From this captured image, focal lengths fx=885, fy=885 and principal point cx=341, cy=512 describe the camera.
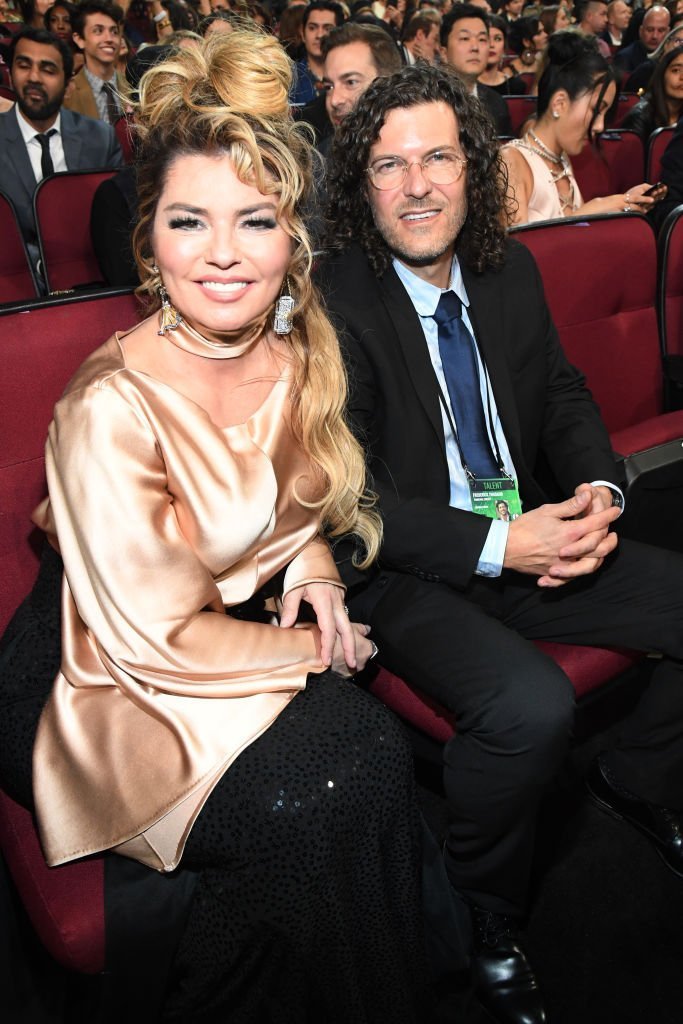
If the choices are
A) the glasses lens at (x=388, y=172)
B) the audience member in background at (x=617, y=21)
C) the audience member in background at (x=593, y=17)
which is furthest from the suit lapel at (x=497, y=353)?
the audience member in background at (x=617, y=21)

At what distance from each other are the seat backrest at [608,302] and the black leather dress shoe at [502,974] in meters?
1.24

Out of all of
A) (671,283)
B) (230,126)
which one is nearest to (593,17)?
(671,283)

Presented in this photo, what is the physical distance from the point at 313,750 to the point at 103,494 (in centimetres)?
44

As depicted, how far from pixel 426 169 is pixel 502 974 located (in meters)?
1.44

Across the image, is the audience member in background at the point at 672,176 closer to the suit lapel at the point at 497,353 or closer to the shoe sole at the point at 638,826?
the suit lapel at the point at 497,353

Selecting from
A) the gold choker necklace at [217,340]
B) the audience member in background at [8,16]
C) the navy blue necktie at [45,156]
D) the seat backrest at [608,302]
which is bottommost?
the seat backrest at [608,302]

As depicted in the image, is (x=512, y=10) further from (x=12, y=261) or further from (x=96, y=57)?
(x=12, y=261)

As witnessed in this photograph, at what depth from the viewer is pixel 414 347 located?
5.41 ft

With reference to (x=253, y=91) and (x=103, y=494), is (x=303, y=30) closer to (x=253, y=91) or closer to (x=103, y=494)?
(x=253, y=91)

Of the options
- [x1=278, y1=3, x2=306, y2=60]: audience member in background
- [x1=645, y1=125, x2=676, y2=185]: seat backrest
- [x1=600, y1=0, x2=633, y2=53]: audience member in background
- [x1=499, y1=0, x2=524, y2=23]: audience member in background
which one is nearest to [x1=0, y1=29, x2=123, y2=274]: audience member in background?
[x1=278, y1=3, x2=306, y2=60]: audience member in background

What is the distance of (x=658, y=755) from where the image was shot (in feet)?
5.54

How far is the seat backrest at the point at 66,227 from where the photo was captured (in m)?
→ 2.92

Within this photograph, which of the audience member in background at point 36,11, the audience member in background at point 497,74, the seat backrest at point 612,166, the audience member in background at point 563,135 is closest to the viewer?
the audience member in background at point 563,135

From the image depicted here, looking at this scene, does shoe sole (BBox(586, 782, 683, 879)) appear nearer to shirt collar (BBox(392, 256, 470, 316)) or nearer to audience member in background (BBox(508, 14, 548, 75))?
shirt collar (BBox(392, 256, 470, 316))
